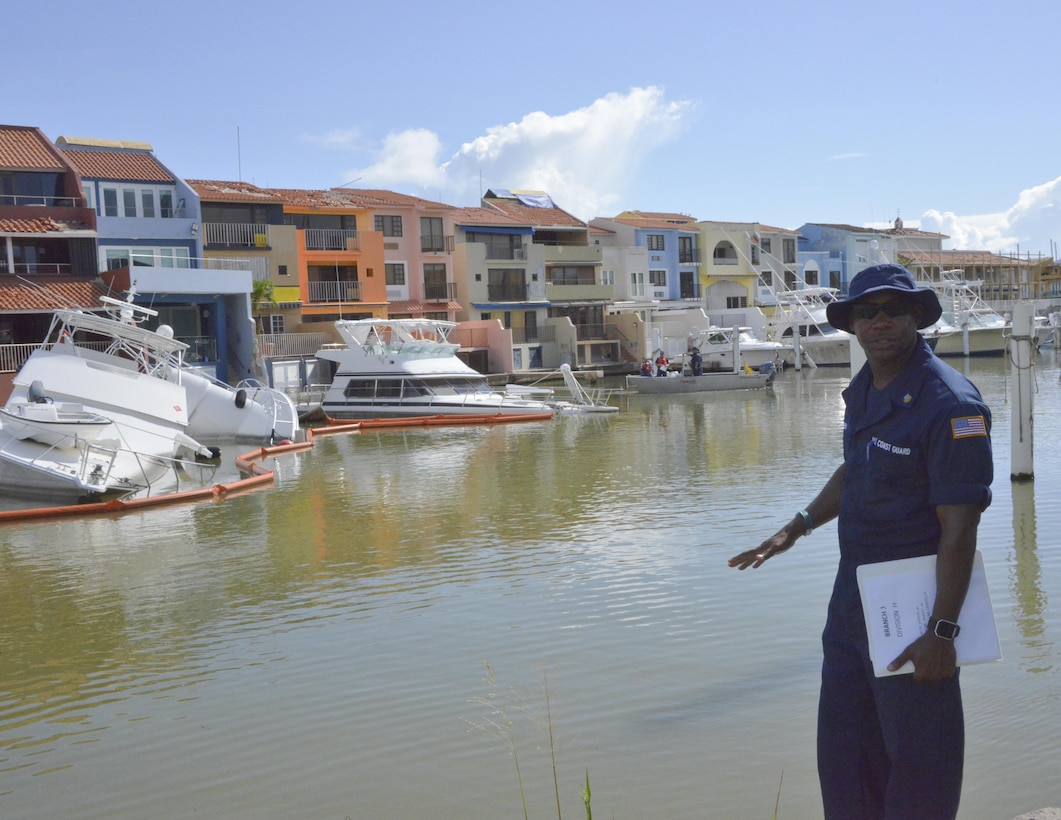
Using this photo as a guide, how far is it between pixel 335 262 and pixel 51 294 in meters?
15.5

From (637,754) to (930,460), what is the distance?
3403 mm

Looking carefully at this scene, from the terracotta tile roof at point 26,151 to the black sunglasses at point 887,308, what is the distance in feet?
129

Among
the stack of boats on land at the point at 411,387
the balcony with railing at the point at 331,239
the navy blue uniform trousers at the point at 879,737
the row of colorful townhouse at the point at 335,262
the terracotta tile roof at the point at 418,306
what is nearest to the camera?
the navy blue uniform trousers at the point at 879,737

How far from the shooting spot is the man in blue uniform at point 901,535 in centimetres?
333

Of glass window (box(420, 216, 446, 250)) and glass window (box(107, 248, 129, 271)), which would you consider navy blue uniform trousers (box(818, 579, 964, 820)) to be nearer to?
glass window (box(107, 248, 129, 271))

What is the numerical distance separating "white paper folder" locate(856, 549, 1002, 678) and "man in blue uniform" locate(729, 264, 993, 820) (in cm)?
4

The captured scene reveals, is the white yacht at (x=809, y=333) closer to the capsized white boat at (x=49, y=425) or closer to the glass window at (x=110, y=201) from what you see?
the glass window at (x=110, y=201)

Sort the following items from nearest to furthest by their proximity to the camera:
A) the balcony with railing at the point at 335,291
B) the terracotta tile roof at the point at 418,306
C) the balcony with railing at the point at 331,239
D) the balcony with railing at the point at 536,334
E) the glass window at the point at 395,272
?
the balcony with railing at the point at 335,291 → the balcony with railing at the point at 331,239 → the terracotta tile roof at the point at 418,306 → the glass window at the point at 395,272 → the balcony with railing at the point at 536,334

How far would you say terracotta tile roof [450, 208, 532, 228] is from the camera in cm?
5588

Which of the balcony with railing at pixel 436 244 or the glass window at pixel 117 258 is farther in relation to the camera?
the balcony with railing at pixel 436 244

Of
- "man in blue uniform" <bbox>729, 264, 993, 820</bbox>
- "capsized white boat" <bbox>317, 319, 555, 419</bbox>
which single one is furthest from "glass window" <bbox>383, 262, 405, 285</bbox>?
"man in blue uniform" <bbox>729, 264, 993, 820</bbox>

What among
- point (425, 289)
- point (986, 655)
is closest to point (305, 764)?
point (986, 655)

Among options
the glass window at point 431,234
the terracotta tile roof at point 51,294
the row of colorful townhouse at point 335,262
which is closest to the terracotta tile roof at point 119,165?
the row of colorful townhouse at point 335,262

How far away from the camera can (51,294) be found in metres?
35.8
